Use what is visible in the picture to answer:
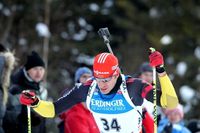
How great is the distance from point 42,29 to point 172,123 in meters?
10.9

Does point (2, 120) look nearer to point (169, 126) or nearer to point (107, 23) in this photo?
point (169, 126)

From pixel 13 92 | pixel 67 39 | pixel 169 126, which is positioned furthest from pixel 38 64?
pixel 67 39

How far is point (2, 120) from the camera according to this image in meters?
7.62

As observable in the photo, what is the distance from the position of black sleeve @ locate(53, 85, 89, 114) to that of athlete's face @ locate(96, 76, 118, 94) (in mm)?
312

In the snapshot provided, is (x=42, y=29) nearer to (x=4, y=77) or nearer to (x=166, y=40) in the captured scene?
(x=166, y=40)

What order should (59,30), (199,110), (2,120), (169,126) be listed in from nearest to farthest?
(2,120), (169,126), (199,110), (59,30)

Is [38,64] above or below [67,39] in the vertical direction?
below

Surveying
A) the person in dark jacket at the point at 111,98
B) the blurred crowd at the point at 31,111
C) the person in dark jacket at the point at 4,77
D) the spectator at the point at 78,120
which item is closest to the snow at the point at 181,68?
the blurred crowd at the point at 31,111

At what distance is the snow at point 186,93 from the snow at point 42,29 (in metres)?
4.91

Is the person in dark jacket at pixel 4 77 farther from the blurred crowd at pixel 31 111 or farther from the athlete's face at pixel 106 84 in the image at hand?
the athlete's face at pixel 106 84

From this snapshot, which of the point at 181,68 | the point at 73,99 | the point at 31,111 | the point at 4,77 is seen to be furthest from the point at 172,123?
the point at 181,68

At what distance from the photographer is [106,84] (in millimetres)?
6582

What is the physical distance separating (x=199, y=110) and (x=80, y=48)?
440 cm

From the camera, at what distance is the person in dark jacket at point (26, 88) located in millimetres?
7727
